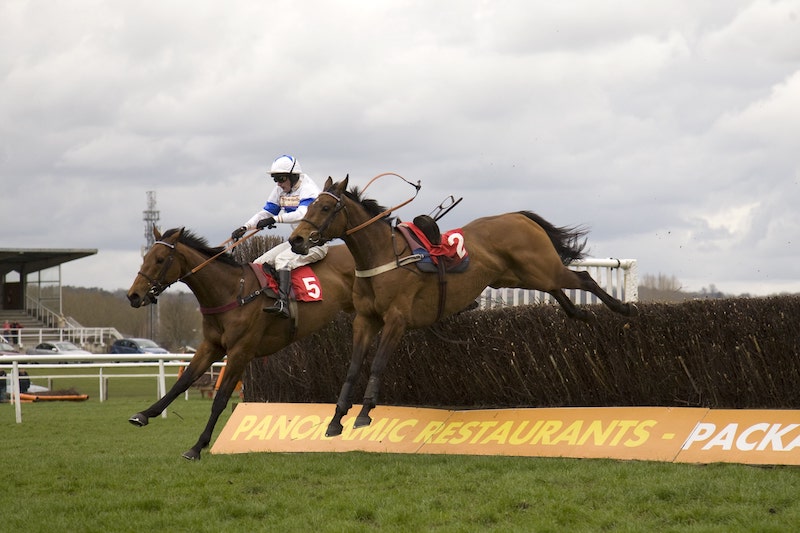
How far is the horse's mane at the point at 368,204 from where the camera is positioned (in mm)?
7676

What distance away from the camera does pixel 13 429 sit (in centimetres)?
1193

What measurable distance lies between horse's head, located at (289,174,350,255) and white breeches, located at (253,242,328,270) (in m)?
0.90

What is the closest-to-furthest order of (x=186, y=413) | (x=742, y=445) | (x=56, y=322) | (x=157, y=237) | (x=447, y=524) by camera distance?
(x=447, y=524)
(x=742, y=445)
(x=157, y=237)
(x=186, y=413)
(x=56, y=322)

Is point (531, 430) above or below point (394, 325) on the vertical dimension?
below

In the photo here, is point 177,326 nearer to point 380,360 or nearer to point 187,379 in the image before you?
point 187,379

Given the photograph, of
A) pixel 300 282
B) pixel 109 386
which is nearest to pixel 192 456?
pixel 300 282

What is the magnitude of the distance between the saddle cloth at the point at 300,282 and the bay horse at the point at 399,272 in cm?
77

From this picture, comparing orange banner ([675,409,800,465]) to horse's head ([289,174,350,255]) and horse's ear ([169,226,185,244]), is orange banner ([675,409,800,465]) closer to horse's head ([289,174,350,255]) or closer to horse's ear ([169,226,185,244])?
horse's head ([289,174,350,255])

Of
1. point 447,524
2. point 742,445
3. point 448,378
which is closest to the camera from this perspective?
point 447,524

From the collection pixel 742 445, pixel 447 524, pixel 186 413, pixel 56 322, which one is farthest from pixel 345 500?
pixel 56 322

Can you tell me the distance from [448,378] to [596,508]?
356 cm

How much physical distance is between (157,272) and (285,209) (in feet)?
3.86

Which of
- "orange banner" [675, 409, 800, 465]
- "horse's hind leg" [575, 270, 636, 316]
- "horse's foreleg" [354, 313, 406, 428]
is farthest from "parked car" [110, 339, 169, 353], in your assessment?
"orange banner" [675, 409, 800, 465]

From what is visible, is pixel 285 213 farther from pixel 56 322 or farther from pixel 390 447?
pixel 56 322
